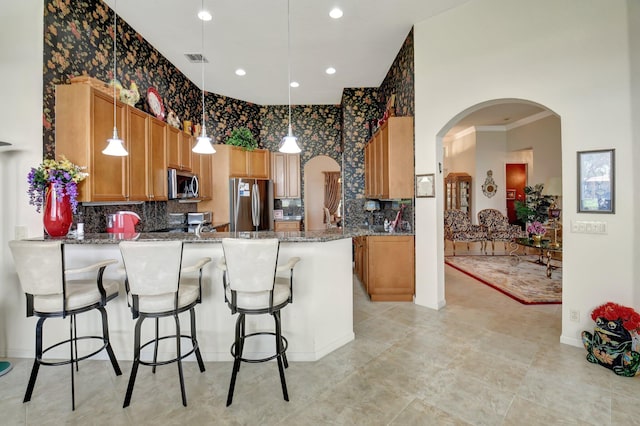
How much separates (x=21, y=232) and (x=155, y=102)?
2.25 m

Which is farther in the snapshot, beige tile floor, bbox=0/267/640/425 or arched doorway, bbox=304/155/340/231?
arched doorway, bbox=304/155/340/231

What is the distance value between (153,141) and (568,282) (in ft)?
15.4

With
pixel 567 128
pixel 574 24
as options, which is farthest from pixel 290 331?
pixel 574 24

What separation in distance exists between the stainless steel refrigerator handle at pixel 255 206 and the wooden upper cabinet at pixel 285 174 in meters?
0.69

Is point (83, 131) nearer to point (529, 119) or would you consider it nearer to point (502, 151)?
point (529, 119)

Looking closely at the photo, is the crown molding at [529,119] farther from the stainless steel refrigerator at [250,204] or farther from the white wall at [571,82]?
the stainless steel refrigerator at [250,204]

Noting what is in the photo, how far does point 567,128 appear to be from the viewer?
2746 millimetres

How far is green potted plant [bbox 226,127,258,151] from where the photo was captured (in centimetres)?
598

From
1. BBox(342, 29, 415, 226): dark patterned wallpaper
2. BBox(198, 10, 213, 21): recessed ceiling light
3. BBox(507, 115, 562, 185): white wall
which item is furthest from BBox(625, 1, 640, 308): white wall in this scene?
BBox(507, 115, 562, 185): white wall

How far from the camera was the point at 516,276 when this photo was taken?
16.9 ft

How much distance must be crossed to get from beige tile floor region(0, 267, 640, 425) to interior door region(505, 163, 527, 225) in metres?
6.31

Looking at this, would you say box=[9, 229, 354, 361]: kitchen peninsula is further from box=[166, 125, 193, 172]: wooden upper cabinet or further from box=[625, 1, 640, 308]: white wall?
box=[625, 1, 640, 308]: white wall

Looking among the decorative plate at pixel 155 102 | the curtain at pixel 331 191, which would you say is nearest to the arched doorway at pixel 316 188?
the curtain at pixel 331 191

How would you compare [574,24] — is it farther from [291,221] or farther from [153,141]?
[291,221]
